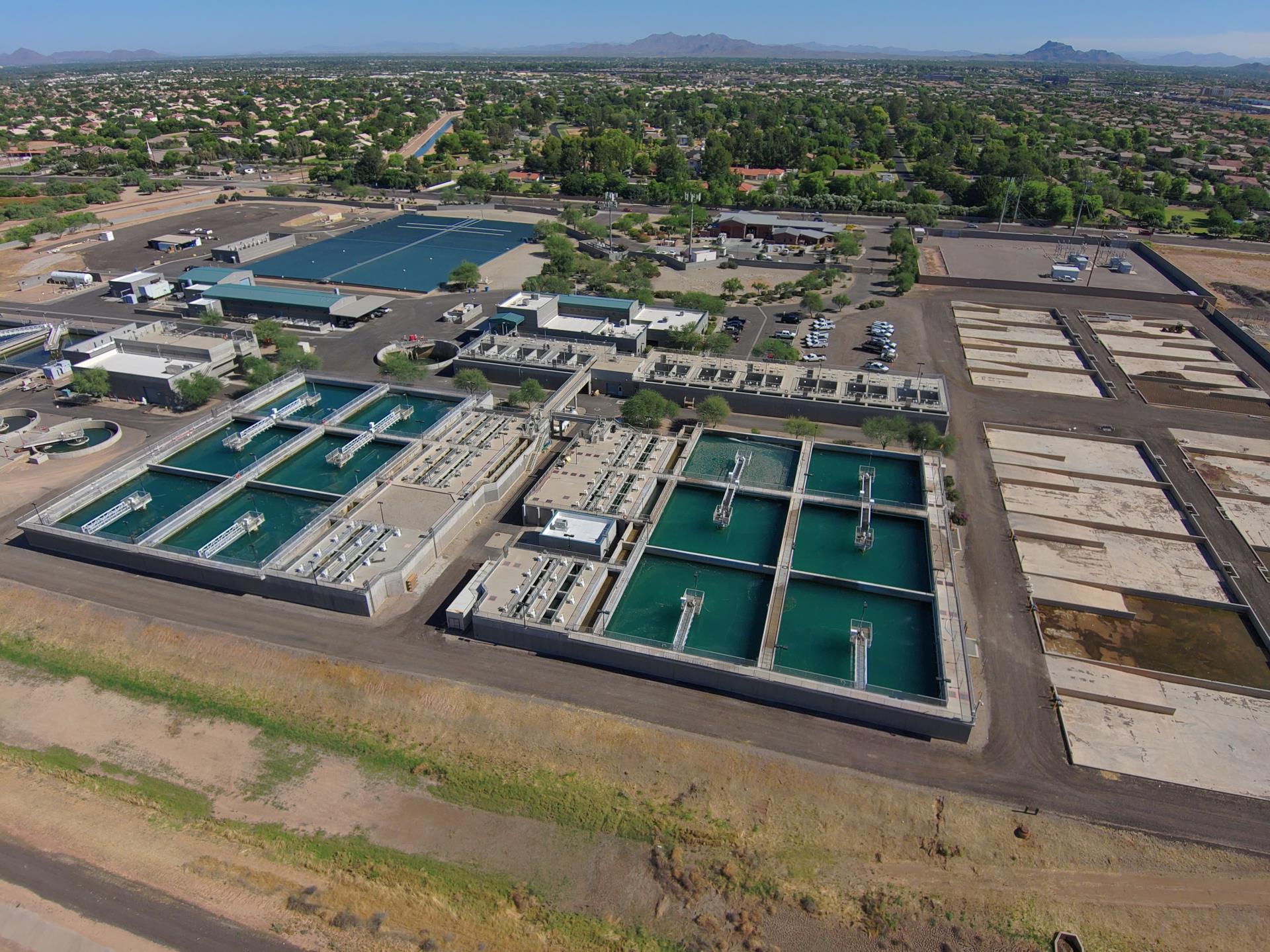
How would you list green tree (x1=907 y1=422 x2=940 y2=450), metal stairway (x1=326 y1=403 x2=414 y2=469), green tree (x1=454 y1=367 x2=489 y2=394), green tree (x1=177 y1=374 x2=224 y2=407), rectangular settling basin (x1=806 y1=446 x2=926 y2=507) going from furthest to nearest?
green tree (x1=454 y1=367 x2=489 y2=394), green tree (x1=177 y1=374 x2=224 y2=407), metal stairway (x1=326 y1=403 x2=414 y2=469), green tree (x1=907 y1=422 x2=940 y2=450), rectangular settling basin (x1=806 y1=446 x2=926 y2=507)

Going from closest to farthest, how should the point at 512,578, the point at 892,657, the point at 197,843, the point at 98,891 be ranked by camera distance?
the point at 98,891
the point at 197,843
the point at 892,657
the point at 512,578

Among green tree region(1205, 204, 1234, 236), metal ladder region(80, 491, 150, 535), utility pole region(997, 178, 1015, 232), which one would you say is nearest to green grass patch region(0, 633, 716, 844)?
metal ladder region(80, 491, 150, 535)

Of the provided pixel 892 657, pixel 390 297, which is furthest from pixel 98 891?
pixel 390 297

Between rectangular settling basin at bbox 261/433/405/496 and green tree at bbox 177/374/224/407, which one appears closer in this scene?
rectangular settling basin at bbox 261/433/405/496

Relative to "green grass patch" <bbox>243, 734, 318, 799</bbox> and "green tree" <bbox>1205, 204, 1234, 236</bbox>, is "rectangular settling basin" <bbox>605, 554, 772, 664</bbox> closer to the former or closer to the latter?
"green grass patch" <bbox>243, 734, 318, 799</bbox>

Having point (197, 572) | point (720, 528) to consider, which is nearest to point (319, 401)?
point (197, 572)

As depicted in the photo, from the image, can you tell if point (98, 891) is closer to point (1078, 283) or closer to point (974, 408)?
point (974, 408)

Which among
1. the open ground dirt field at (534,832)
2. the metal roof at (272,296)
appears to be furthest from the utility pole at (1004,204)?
the open ground dirt field at (534,832)
